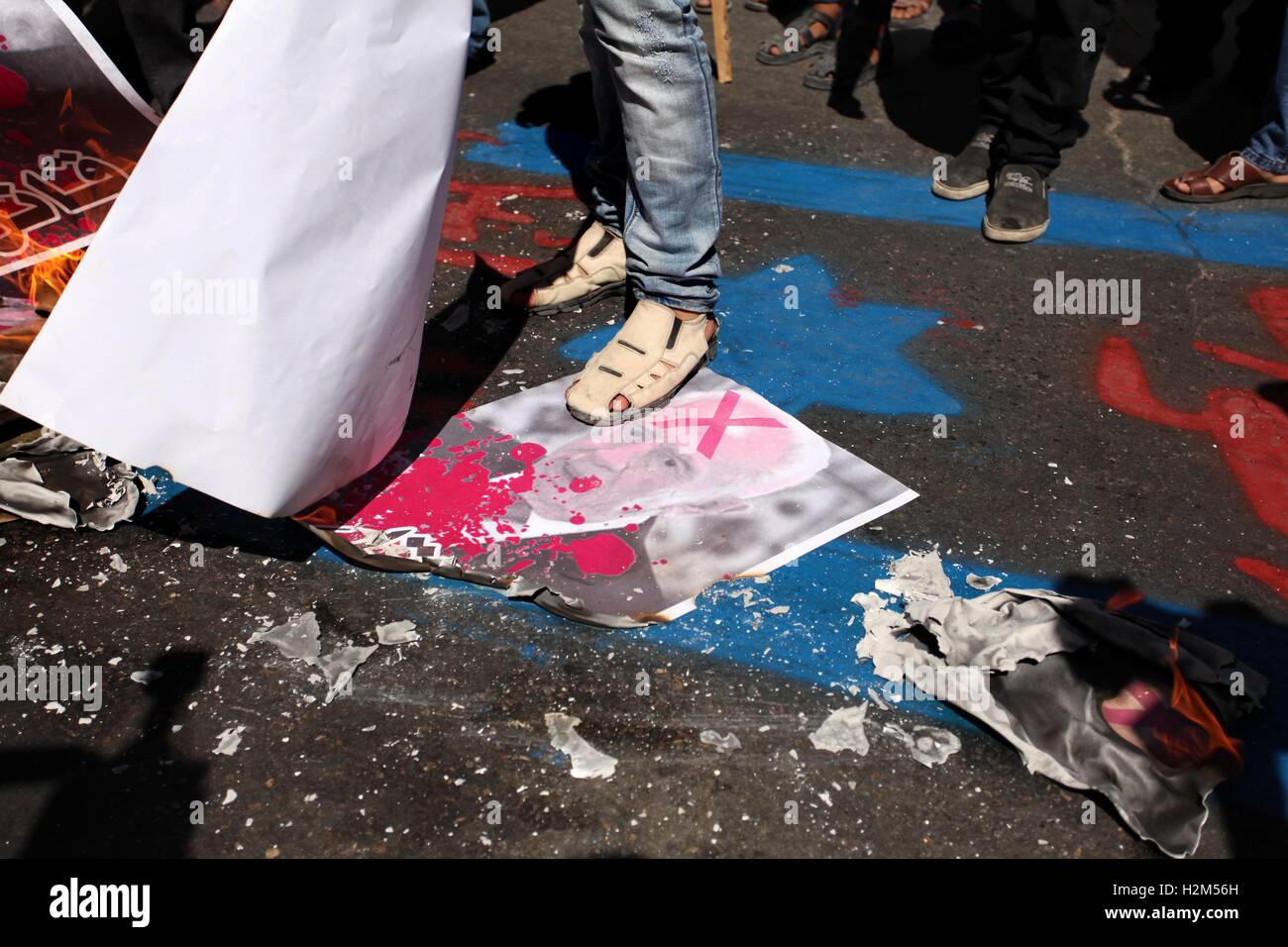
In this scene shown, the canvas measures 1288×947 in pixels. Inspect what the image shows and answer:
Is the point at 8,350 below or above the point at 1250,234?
above

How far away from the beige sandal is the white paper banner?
2.22 feet

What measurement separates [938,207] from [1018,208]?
0.27 m

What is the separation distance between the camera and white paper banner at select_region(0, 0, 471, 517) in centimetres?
161

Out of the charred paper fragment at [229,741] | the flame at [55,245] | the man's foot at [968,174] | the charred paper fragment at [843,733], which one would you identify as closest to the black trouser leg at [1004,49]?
the man's foot at [968,174]

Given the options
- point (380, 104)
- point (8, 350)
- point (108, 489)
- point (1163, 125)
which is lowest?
point (1163, 125)

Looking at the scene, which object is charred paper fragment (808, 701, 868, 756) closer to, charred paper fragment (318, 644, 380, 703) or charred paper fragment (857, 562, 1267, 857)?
charred paper fragment (857, 562, 1267, 857)

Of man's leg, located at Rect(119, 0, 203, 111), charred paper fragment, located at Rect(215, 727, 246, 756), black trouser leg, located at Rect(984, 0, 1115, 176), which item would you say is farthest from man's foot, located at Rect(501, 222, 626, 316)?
charred paper fragment, located at Rect(215, 727, 246, 756)

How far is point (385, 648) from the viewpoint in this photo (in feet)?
6.11

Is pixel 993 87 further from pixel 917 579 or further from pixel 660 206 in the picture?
pixel 917 579

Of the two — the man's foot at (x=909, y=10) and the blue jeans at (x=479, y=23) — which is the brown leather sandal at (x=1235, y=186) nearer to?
the man's foot at (x=909, y=10)

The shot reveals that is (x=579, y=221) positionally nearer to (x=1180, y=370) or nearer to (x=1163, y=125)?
(x=1180, y=370)

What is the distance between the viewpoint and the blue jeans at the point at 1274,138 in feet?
10.9

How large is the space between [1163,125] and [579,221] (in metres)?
2.28
